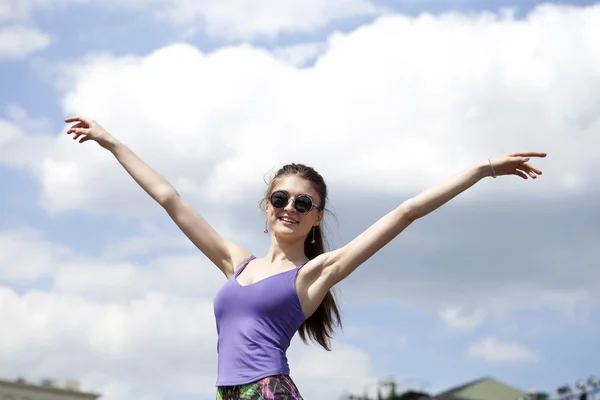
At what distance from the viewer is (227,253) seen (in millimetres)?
5402

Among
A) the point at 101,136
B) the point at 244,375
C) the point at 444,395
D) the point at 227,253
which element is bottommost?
the point at 244,375

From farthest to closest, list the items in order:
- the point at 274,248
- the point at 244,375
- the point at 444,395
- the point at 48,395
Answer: the point at 48,395 < the point at 444,395 < the point at 274,248 < the point at 244,375

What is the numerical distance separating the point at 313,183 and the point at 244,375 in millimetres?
1085

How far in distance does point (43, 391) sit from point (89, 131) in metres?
103

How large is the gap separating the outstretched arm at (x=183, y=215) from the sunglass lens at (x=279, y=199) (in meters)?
0.34

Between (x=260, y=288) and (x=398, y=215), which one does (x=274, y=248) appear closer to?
(x=260, y=288)

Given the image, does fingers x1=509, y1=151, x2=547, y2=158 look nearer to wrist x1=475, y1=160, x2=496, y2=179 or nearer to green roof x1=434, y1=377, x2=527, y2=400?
wrist x1=475, y1=160, x2=496, y2=179

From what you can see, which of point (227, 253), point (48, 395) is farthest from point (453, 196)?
point (48, 395)

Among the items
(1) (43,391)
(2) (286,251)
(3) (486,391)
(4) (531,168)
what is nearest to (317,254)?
(2) (286,251)

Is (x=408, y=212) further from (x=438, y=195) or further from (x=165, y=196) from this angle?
(x=165, y=196)

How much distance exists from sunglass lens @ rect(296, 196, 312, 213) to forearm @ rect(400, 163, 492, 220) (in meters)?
0.52

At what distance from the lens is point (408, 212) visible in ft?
16.1

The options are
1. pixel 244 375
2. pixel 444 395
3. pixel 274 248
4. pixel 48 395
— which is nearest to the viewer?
pixel 244 375

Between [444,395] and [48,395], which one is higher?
[48,395]
